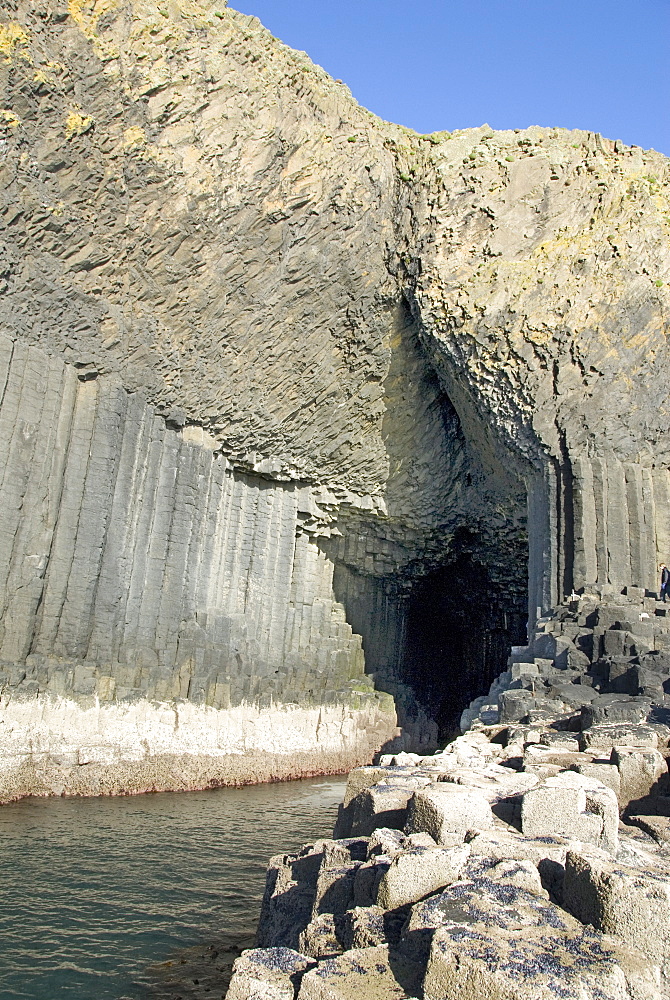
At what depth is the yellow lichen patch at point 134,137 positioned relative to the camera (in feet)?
53.7

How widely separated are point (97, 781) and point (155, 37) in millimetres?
14672

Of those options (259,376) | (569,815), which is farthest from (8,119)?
(569,815)

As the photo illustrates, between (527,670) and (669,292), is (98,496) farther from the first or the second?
(669,292)

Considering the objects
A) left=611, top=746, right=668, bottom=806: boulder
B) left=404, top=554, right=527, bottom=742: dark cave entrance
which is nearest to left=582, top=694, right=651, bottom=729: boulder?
left=611, top=746, right=668, bottom=806: boulder

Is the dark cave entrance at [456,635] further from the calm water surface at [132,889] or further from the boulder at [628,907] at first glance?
the boulder at [628,907]

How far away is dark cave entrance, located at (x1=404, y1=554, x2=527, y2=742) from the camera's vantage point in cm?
2872

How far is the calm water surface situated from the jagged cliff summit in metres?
2.51

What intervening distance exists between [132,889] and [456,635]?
22.0 m

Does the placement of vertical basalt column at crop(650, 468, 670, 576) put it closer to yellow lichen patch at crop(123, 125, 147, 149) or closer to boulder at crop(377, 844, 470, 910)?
yellow lichen patch at crop(123, 125, 147, 149)

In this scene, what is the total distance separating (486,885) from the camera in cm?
449

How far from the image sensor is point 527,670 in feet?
50.9

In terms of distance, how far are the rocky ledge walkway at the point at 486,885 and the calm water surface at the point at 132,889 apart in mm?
1816

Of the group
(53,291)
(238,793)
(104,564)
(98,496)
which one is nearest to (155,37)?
(53,291)

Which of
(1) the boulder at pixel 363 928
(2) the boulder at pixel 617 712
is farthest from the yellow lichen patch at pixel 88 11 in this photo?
(1) the boulder at pixel 363 928
